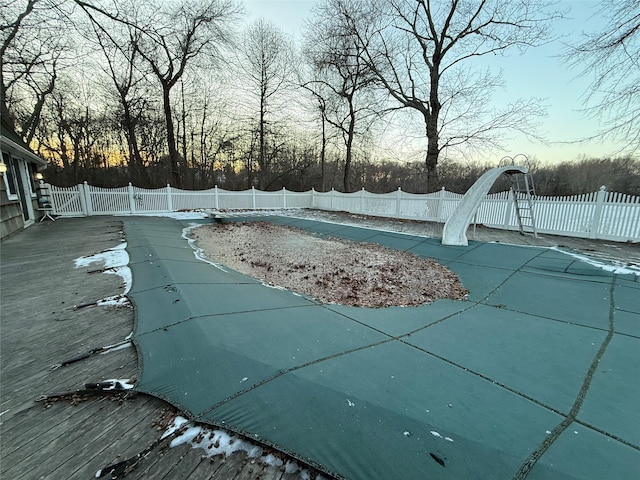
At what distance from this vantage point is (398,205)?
12148 mm

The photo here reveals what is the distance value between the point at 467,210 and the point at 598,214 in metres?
3.46

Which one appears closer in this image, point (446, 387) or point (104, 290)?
point (446, 387)

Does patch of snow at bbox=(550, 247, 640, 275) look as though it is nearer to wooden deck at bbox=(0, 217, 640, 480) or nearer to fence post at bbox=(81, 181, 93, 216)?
wooden deck at bbox=(0, 217, 640, 480)

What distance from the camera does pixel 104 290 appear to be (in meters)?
3.54

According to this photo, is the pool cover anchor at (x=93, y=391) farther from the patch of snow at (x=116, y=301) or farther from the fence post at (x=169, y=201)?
the fence post at (x=169, y=201)

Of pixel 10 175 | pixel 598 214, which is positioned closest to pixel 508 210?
pixel 598 214

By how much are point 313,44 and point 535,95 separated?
11111mm

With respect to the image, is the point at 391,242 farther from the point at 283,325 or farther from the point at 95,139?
the point at 95,139

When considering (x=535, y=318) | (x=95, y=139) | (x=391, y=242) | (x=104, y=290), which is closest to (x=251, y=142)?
(x=95, y=139)

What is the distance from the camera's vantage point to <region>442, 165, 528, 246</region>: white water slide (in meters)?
6.98

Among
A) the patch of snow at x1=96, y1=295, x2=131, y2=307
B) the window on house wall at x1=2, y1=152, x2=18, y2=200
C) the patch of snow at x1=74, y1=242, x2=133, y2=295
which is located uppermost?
the window on house wall at x1=2, y1=152, x2=18, y2=200

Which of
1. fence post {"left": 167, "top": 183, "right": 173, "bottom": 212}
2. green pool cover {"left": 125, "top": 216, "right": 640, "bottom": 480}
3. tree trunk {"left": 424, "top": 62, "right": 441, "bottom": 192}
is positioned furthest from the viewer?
fence post {"left": 167, "top": 183, "right": 173, "bottom": 212}

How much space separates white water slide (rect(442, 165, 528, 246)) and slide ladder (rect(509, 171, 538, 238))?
1.77ft

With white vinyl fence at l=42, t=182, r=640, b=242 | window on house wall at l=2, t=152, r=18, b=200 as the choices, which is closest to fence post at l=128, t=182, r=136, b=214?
white vinyl fence at l=42, t=182, r=640, b=242
